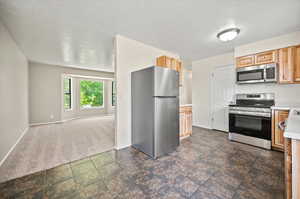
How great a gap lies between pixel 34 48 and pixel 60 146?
301cm

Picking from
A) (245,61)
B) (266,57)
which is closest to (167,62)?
(245,61)

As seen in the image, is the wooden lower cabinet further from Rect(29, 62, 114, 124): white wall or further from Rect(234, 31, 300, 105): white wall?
Rect(29, 62, 114, 124): white wall

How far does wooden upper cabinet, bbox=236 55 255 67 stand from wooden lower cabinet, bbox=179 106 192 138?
73.2 inches

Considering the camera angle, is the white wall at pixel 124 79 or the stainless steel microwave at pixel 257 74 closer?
the white wall at pixel 124 79

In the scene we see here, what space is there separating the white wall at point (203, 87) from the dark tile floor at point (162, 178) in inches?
82.9

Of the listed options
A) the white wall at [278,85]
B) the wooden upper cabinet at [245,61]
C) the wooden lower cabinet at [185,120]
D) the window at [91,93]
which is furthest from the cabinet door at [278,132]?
the window at [91,93]

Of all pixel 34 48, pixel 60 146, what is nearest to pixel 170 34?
pixel 60 146

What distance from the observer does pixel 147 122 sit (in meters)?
2.40

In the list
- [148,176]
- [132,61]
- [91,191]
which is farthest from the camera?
[132,61]

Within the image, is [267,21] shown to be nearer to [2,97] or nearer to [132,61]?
[132,61]

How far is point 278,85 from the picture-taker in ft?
9.59

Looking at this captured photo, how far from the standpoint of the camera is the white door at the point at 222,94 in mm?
3825

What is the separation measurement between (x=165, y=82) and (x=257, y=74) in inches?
98.8

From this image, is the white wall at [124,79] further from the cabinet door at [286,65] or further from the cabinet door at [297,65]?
the cabinet door at [297,65]
